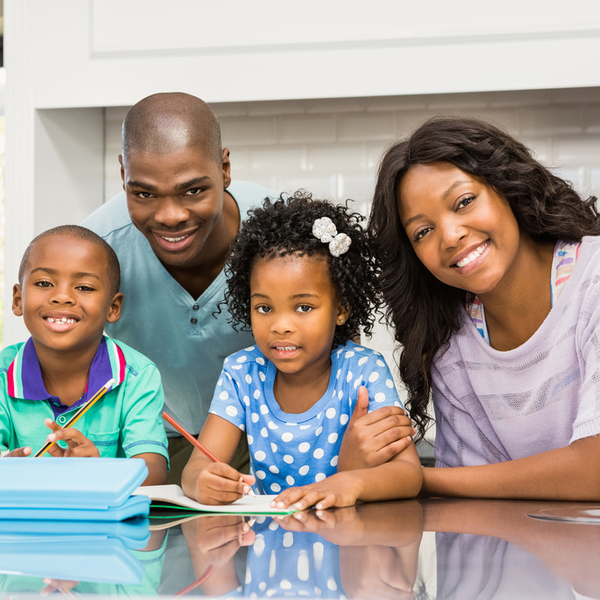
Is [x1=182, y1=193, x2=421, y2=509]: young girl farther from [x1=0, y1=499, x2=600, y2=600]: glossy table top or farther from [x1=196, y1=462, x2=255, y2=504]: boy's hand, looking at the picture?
[x1=0, y1=499, x2=600, y2=600]: glossy table top

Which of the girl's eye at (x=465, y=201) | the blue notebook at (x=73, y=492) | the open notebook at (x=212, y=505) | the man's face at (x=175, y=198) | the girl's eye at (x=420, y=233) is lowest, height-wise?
the open notebook at (x=212, y=505)

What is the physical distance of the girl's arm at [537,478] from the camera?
2.99ft

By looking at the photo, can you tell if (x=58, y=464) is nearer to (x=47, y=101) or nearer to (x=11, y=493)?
(x=11, y=493)

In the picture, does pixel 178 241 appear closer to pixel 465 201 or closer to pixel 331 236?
pixel 331 236

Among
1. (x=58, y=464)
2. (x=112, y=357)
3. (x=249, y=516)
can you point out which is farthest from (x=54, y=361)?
(x=249, y=516)

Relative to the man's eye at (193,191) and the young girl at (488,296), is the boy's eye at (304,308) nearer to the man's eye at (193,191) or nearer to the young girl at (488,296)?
the young girl at (488,296)

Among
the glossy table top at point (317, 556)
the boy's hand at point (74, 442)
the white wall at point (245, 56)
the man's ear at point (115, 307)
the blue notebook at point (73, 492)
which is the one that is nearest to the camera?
the glossy table top at point (317, 556)

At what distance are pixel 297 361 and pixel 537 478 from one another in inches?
16.4

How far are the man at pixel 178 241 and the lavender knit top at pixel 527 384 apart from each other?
1.61 ft

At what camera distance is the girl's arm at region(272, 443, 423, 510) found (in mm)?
817

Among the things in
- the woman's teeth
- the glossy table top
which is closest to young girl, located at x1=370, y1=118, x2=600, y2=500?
the woman's teeth

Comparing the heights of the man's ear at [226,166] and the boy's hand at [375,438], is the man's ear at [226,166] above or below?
above

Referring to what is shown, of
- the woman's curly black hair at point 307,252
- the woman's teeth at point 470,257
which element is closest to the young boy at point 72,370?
the woman's curly black hair at point 307,252

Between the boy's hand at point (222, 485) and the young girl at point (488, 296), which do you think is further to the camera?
the young girl at point (488, 296)
